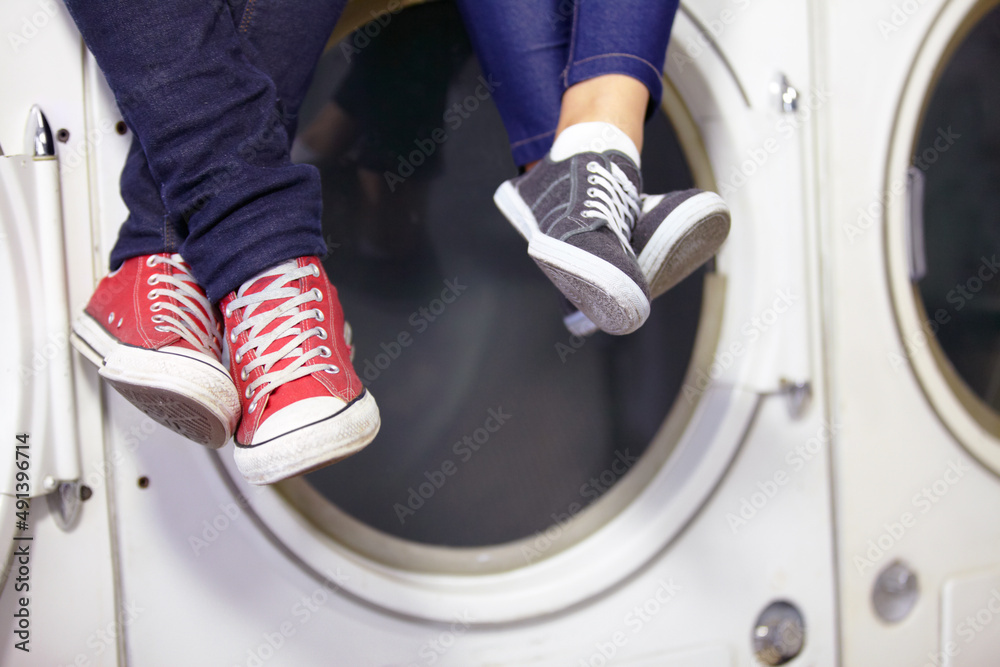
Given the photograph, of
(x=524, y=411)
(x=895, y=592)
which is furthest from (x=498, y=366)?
(x=895, y=592)

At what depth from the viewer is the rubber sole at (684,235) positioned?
0.48 m

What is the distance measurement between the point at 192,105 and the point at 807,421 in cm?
64

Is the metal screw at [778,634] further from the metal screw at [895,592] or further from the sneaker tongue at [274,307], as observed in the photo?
the sneaker tongue at [274,307]

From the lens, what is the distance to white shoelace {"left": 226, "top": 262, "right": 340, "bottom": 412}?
17.1 inches

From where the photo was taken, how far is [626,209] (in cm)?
50

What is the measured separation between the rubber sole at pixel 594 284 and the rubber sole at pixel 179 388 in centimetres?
23

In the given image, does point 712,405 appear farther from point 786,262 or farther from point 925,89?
point 925,89

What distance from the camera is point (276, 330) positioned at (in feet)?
1.45

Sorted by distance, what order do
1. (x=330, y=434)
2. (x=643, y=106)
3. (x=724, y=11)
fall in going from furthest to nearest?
(x=724, y=11), (x=643, y=106), (x=330, y=434)

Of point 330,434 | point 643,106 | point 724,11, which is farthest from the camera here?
point 724,11

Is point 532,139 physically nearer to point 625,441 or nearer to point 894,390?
point 625,441

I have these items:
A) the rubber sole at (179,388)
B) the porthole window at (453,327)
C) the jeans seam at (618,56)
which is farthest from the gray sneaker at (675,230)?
the rubber sole at (179,388)

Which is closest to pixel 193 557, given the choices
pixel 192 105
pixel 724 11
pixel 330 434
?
pixel 330 434

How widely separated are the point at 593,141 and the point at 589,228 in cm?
9
